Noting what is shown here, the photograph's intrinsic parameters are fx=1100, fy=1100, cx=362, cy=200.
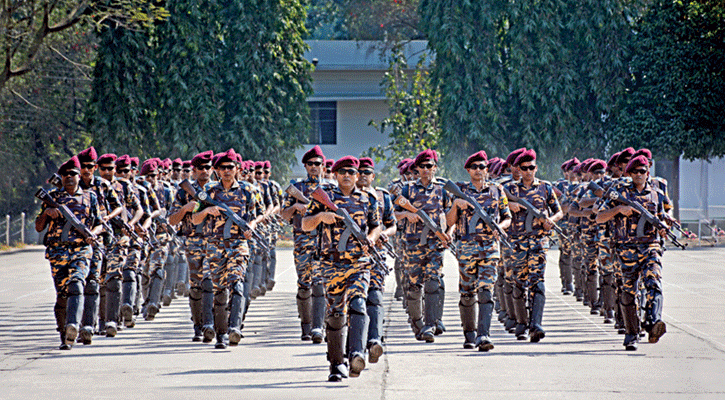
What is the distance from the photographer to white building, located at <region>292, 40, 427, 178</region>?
43.3 metres

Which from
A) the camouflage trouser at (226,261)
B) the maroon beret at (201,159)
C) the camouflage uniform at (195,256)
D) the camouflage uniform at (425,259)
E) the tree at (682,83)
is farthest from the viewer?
the tree at (682,83)

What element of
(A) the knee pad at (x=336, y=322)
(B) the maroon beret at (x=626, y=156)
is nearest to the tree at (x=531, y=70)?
(B) the maroon beret at (x=626, y=156)

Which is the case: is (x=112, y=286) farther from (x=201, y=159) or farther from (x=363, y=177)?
(x=363, y=177)

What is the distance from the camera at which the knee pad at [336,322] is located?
9.21 metres

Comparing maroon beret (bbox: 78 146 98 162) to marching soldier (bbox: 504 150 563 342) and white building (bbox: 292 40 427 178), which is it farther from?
white building (bbox: 292 40 427 178)

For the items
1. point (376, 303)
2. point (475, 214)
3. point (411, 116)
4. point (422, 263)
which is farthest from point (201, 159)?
point (411, 116)

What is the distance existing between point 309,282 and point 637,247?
366 cm

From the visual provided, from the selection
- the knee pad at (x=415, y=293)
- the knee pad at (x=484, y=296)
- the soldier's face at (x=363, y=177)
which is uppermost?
the soldier's face at (x=363, y=177)

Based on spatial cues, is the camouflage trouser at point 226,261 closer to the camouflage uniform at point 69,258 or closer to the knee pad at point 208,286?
the knee pad at point 208,286

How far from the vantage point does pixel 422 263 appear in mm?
12367

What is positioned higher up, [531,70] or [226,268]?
[531,70]

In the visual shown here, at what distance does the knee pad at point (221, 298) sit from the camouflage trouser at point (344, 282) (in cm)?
236

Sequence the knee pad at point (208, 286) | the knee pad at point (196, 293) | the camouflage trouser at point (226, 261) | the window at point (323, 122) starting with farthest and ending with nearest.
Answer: the window at point (323, 122) → the knee pad at point (196, 293) → the knee pad at point (208, 286) → the camouflage trouser at point (226, 261)

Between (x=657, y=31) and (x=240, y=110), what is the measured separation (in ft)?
44.6
